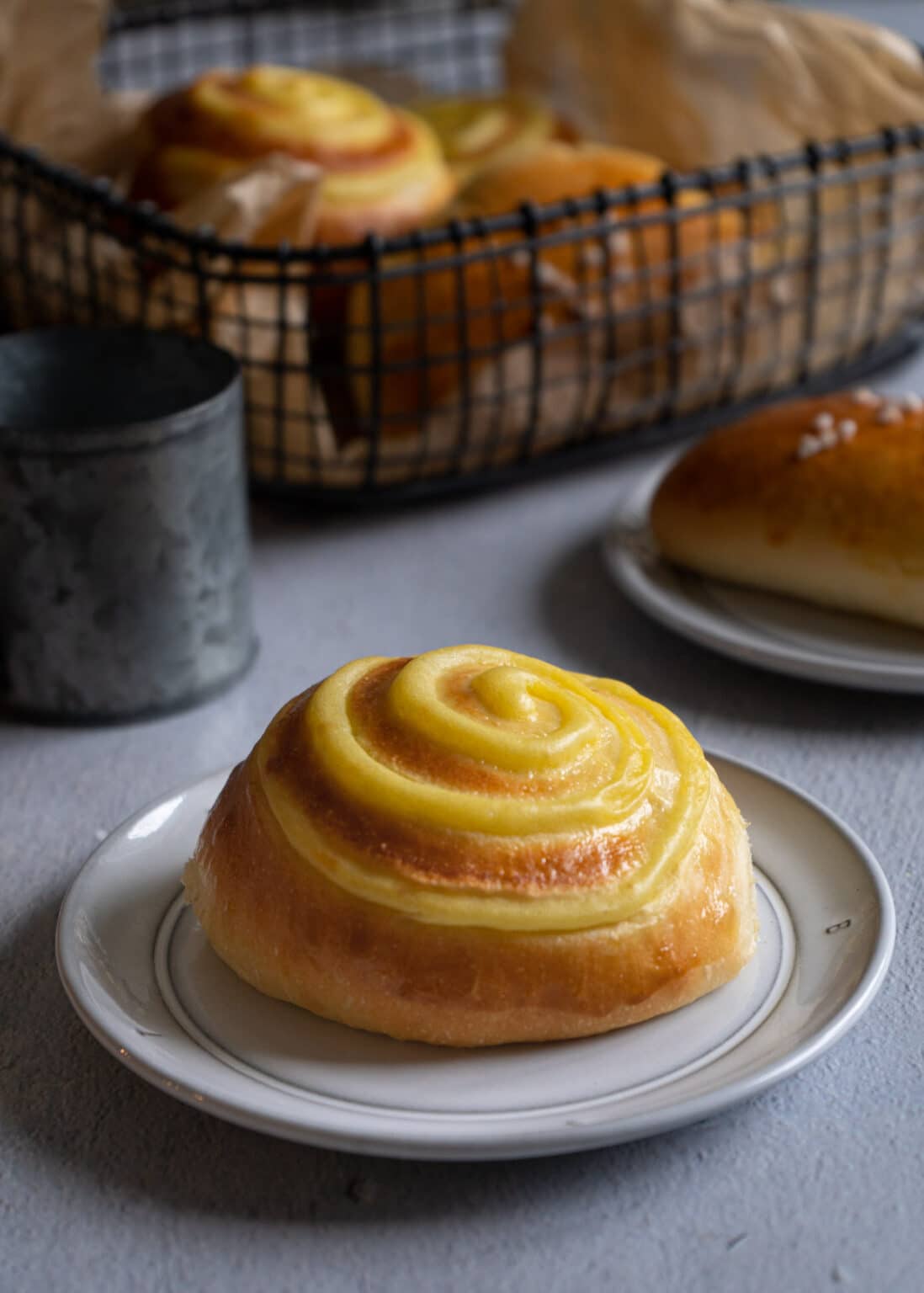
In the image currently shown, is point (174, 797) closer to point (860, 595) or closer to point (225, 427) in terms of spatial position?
point (225, 427)

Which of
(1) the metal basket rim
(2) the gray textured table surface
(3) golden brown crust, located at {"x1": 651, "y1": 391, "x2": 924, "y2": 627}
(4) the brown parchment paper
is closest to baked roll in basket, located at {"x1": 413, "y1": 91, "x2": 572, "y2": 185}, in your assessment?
(4) the brown parchment paper

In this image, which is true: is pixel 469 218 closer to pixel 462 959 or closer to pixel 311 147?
pixel 311 147

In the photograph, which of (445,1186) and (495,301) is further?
(495,301)

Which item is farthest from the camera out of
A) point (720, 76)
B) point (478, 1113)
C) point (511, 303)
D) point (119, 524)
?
point (720, 76)

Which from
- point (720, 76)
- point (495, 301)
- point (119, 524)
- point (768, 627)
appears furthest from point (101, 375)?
point (720, 76)

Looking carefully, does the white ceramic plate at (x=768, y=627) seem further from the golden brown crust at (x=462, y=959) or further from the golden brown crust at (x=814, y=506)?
the golden brown crust at (x=462, y=959)

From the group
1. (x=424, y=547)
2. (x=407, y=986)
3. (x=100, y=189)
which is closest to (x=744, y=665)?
(x=424, y=547)

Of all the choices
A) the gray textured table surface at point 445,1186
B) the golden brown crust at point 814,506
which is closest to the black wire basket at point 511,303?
the golden brown crust at point 814,506
